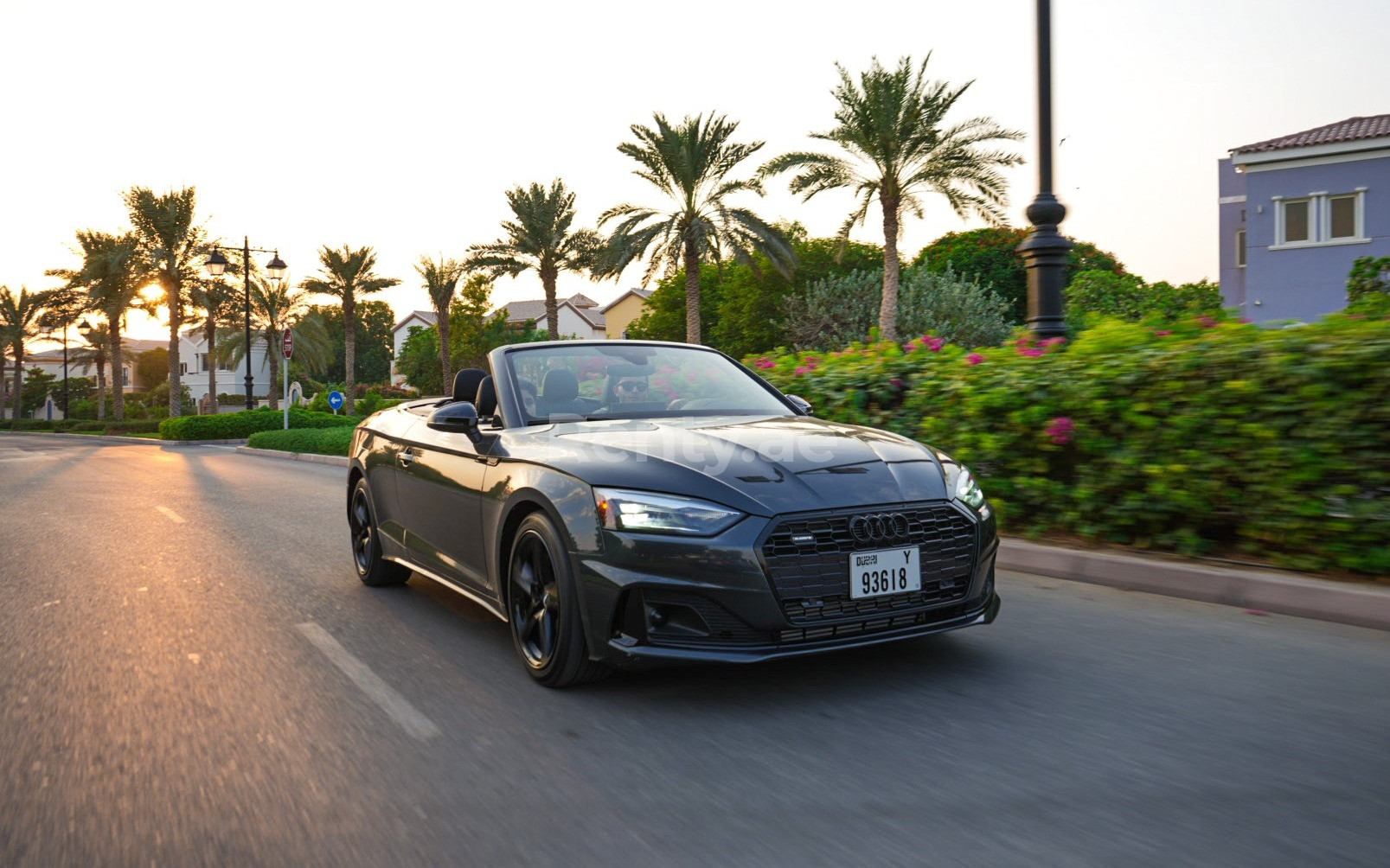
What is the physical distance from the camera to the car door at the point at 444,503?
5.14 m

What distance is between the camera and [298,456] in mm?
26047

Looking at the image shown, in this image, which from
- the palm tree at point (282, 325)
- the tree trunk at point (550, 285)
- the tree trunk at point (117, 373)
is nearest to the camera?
the tree trunk at point (550, 285)

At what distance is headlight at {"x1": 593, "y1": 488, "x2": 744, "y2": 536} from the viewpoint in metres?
3.97

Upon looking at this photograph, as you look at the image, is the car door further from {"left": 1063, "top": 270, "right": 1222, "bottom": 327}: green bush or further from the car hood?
{"left": 1063, "top": 270, "right": 1222, "bottom": 327}: green bush

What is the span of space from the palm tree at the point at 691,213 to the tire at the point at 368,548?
26623 mm

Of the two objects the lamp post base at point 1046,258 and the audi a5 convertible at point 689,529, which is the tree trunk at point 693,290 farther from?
the audi a5 convertible at point 689,529

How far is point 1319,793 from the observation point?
3170mm

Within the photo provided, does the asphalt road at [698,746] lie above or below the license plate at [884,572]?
below

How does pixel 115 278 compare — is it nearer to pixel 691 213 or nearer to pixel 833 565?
pixel 691 213

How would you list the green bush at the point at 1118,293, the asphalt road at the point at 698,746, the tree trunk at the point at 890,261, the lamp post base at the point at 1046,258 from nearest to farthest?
the asphalt road at the point at 698,746 → the lamp post base at the point at 1046,258 → the tree trunk at the point at 890,261 → the green bush at the point at 1118,293

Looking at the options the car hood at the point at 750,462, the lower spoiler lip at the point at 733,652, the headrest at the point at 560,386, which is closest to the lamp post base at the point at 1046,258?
the car hood at the point at 750,462

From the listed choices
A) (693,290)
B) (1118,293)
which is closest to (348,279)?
(693,290)

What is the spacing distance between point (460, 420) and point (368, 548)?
2.19 meters

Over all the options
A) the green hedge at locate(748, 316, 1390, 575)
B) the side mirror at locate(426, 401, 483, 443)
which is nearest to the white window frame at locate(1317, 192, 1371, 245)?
the green hedge at locate(748, 316, 1390, 575)
